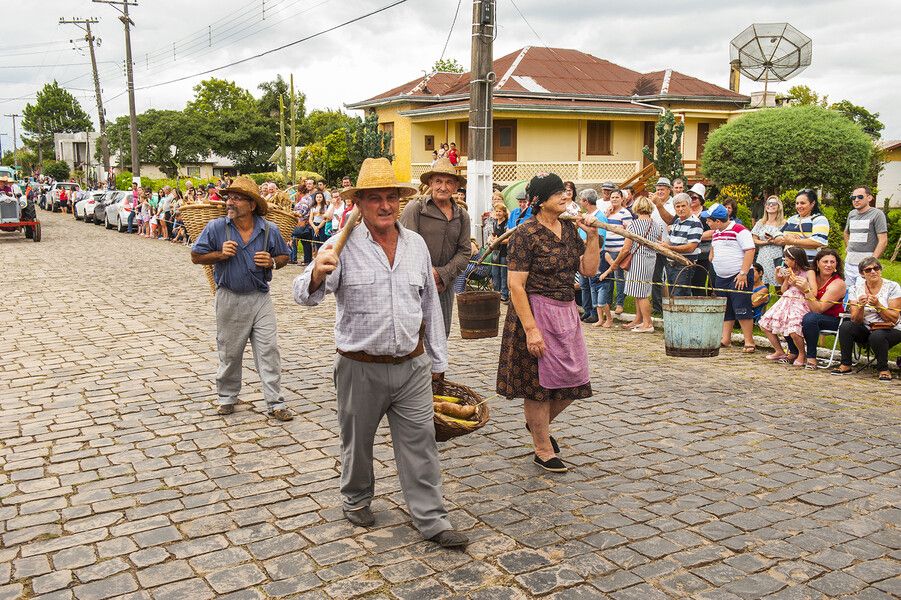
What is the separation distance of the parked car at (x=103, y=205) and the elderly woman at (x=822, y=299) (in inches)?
1229

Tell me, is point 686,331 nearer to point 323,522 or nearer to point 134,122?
point 323,522

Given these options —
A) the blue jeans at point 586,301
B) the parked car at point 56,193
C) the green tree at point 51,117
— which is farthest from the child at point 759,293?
the green tree at point 51,117

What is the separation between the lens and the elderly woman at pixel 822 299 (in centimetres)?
934

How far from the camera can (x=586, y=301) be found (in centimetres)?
1263

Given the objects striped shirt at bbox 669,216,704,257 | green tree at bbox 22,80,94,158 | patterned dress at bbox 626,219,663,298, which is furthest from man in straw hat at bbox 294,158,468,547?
green tree at bbox 22,80,94,158

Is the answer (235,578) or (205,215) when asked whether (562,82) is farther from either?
(235,578)

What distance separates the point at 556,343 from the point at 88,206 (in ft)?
118

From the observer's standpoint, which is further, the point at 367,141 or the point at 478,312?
the point at 367,141

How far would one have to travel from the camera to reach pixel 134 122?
38812 mm

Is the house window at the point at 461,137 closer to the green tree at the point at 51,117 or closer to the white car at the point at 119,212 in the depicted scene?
the white car at the point at 119,212

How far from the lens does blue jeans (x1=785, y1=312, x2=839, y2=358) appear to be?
9328 millimetres

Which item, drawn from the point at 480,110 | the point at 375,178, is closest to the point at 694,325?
the point at 375,178

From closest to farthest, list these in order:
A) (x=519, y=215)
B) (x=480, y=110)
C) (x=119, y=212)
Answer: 1. (x=519, y=215)
2. (x=480, y=110)
3. (x=119, y=212)

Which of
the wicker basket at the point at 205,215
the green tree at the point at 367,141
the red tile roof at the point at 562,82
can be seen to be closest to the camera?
the wicker basket at the point at 205,215
